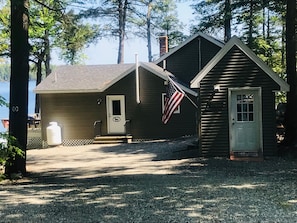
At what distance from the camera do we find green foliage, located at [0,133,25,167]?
990 cm

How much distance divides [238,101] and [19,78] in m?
6.85

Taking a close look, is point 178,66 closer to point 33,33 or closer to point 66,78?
point 66,78

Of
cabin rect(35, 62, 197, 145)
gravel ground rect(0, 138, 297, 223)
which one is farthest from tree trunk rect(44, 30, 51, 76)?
gravel ground rect(0, 138, 297, 223)

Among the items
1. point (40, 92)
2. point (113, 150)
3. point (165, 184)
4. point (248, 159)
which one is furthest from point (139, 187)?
point (40, 92)

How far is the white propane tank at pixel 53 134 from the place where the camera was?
2036cm

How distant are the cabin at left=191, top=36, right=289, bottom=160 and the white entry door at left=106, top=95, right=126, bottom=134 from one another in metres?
8.67

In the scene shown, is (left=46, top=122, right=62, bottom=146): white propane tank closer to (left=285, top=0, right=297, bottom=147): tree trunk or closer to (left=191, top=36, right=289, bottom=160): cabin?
(left=191, top=36, right=289, bottom=160): cabin

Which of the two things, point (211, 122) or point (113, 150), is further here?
point (113, 150)

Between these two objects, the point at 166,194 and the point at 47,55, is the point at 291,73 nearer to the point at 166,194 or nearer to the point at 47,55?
the point at 166,194

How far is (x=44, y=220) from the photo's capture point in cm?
522

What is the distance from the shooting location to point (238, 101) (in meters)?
12.6

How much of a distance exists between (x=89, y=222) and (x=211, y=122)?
27.0 feet

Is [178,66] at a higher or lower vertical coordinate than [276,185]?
higher

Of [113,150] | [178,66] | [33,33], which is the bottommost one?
[113,150]
